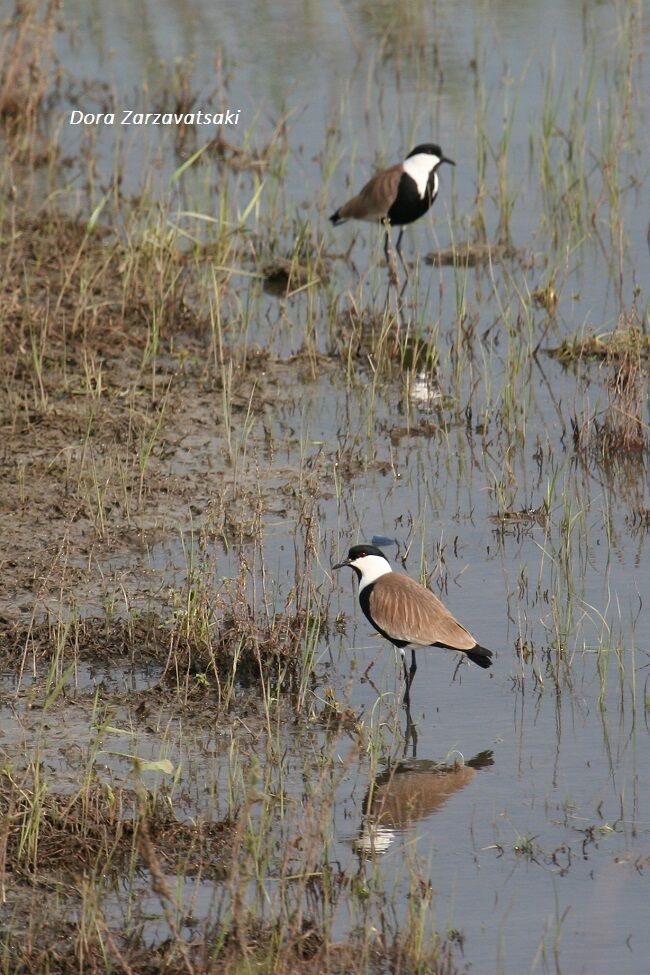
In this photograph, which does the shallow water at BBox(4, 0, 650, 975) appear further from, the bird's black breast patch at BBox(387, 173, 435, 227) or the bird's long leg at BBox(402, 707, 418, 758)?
the bird's black breast patch at BBox(387, 173, 435, 227)

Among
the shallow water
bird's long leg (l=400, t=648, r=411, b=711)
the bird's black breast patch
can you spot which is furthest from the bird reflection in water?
the bird's black breast patch

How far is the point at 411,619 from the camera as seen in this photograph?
5.48 m

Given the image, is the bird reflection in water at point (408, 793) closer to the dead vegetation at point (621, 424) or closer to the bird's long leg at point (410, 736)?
the bird's long leg at point (410, 736)

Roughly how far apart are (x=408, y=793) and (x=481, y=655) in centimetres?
66

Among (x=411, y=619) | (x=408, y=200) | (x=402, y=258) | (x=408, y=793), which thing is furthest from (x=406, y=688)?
(x=408, y=200)

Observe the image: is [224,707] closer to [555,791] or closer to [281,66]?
[555,791]

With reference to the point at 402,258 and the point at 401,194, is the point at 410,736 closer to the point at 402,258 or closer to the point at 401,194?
→ the point at 402,258

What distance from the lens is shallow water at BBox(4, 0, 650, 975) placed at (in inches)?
175

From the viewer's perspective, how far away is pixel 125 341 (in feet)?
28.5

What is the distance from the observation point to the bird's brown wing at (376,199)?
1045 cm

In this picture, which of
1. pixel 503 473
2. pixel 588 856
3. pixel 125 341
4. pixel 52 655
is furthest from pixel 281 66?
pixel 588 856

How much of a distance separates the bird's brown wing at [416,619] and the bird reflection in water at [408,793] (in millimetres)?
493

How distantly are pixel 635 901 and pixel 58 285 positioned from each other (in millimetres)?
5857

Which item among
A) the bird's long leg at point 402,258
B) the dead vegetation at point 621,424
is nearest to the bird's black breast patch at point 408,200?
the bird's long leg at point 402,258
